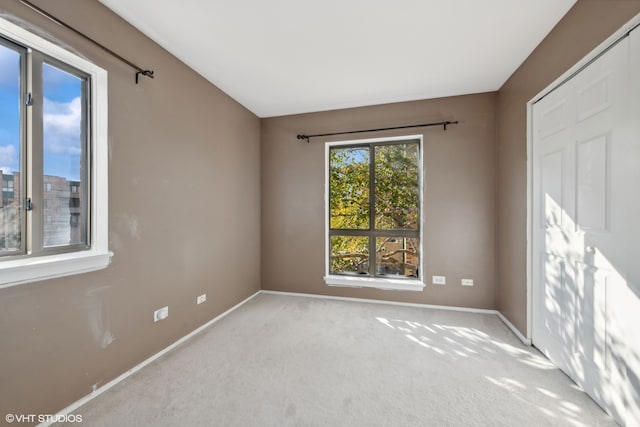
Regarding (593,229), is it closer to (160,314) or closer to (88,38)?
(160,314)

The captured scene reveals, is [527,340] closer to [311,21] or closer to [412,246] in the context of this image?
[412,246]

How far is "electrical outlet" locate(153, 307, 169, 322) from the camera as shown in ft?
7.47

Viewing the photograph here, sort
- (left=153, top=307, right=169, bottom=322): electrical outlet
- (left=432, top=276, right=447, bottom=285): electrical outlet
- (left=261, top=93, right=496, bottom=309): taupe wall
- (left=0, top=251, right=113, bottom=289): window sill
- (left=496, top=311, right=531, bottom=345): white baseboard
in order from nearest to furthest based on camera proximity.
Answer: (left=0, top=251, right=113, bottom=289): window sill < (left=153, top=307, right=169, bottom=322): electrical outlet < (left=496, top=311, right=531, bottom=345): white baseboard < (left=261, top=93, right=496, bottom=309): taupe wall < (left=432, top=276, right=447, bottom=285): electrical outlet

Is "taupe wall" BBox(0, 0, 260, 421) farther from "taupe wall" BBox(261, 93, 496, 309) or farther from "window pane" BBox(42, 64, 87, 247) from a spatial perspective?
"taupe wall" BBox(261, 93, 496, 309)

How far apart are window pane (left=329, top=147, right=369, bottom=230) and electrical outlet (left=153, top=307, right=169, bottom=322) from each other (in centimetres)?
228

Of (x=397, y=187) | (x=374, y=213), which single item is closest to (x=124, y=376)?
(x=374, y=213)

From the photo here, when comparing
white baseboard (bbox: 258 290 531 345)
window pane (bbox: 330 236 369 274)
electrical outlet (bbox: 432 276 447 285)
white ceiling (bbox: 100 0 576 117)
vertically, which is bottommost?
white baseboard (bbox: 258 290 531 345)

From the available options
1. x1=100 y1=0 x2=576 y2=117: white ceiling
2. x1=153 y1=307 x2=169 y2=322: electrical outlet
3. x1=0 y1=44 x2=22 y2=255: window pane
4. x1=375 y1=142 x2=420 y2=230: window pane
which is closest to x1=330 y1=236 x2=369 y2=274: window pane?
x1=375 y1=142 x2=420 y2=230: window pane

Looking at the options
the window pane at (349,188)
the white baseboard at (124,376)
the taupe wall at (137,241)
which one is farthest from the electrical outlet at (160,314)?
the window pane at (349,188)

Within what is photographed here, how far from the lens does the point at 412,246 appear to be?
3.62 metres

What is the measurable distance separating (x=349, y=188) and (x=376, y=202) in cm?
43

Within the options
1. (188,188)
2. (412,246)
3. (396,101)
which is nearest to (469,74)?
(396,101)

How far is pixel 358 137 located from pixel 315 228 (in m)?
1.40

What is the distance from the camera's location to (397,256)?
3.69m
